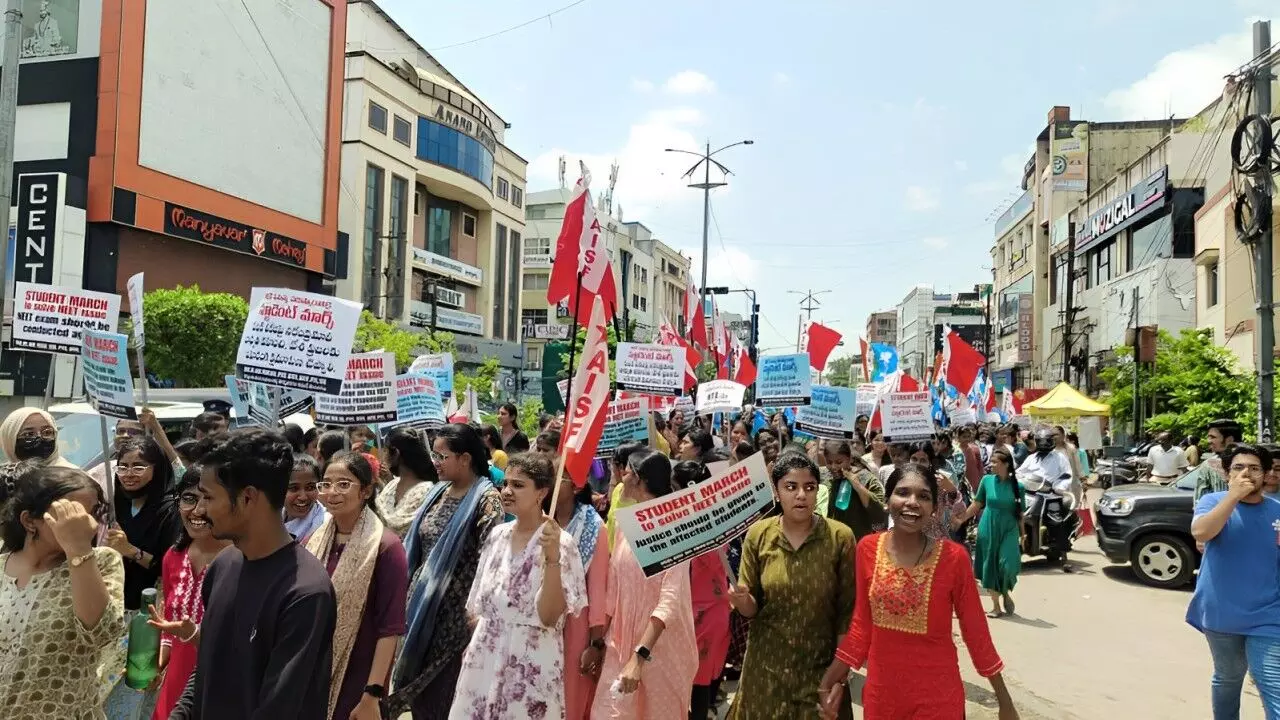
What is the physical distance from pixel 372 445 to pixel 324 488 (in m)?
6.56

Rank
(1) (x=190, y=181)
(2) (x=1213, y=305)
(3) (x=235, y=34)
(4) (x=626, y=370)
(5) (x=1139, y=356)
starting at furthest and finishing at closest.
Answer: (3) (x=235, y=34) → (1) (x=190, y=181) → (2) (x=1213, y=305) → (5) (x=1139, y=356) → (4) (x=626, y=370)

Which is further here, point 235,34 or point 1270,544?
point 235,34

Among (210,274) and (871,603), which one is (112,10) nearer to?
(210,274)

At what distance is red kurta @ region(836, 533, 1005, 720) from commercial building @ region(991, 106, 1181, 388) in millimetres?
44579

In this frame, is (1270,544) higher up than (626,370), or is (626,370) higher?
(626,370)

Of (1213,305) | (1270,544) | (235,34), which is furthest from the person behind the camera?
(235,34)

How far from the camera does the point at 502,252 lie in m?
57.8

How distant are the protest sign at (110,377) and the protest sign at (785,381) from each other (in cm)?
630

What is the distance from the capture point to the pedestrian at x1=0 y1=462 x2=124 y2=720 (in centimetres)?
289

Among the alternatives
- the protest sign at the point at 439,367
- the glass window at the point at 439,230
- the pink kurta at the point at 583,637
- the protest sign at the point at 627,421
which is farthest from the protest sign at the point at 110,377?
the glass window at the point at 439,230

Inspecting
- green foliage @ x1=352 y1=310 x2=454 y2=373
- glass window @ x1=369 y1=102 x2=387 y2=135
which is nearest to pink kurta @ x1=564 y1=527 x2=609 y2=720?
green foliage @ x1=352 y1=310 x2=454 y2=373

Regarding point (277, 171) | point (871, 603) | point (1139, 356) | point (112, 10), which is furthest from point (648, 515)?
point (277, 171)

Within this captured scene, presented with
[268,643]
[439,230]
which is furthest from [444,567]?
[439,230]

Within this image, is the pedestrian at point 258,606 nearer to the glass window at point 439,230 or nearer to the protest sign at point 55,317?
the protest sign at point 55,317
